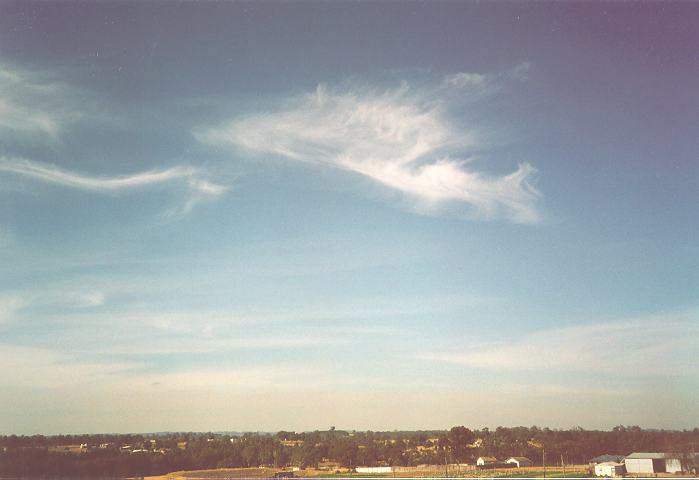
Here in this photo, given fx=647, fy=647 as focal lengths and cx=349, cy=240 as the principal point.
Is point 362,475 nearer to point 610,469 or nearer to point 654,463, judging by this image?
point 610,469

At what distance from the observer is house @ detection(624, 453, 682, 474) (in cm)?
6950

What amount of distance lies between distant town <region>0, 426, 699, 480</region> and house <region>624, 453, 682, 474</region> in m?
0.10

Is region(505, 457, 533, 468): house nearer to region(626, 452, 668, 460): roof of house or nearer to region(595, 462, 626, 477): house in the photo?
region(595, 462, 626, 477): house

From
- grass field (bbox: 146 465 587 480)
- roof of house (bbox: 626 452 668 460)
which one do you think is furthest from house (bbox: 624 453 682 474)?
grass field (bbox: 146 465 587 480)

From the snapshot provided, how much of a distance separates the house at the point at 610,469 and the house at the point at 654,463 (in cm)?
71

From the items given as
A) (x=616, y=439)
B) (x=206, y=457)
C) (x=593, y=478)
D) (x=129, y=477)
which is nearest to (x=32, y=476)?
(x=129, y=477)

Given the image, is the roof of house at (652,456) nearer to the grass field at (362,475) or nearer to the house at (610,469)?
the house at (610,469)

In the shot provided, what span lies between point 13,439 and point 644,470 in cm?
7354

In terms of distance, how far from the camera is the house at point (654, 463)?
69.5 metres

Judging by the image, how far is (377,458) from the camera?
92.8 metres

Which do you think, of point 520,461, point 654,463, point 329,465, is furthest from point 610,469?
point 329,465

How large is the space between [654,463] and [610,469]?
4803mm

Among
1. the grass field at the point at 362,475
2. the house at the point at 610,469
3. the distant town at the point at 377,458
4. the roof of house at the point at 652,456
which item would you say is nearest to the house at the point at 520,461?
the distant town at the point at 377,458

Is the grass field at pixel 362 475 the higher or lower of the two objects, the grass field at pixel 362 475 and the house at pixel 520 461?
the lower
